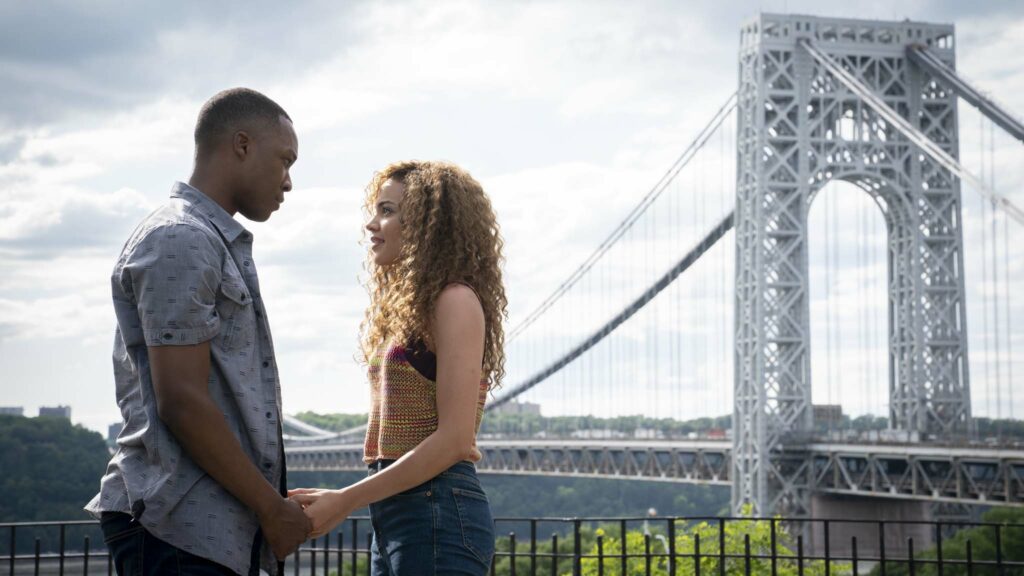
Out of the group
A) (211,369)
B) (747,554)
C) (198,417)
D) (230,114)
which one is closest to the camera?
(198,417)

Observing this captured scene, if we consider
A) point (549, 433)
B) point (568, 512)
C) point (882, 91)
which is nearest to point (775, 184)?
point (882, 91)

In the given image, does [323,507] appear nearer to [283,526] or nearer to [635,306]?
[283,526]

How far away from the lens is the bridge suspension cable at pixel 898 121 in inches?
1094

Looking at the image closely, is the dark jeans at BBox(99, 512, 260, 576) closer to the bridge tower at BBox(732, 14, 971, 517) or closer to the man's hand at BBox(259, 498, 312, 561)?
the man's hand at BBox(259, 498, 312, 561)

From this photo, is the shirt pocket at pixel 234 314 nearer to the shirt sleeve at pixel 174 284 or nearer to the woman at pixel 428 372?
the shirt sleeve at pixel 174 284

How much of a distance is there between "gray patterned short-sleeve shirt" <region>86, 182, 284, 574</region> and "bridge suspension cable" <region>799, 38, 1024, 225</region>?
87.0ft

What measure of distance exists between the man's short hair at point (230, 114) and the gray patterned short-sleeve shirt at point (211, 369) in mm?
141

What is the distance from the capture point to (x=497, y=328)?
9.93 ft

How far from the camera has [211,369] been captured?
2.52 m

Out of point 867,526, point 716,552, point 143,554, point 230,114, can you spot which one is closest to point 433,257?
point 230,114

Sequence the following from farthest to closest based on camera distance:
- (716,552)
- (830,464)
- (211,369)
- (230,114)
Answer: (830,464) < (716,552) < (230,114) < (211,369)

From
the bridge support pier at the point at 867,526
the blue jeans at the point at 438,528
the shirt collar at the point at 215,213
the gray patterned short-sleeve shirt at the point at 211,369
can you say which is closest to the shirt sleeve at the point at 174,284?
the gray patterned short-sleeve shirt at the point at 211,369

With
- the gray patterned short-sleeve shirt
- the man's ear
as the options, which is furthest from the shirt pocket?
the man's ear

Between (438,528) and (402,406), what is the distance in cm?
29
